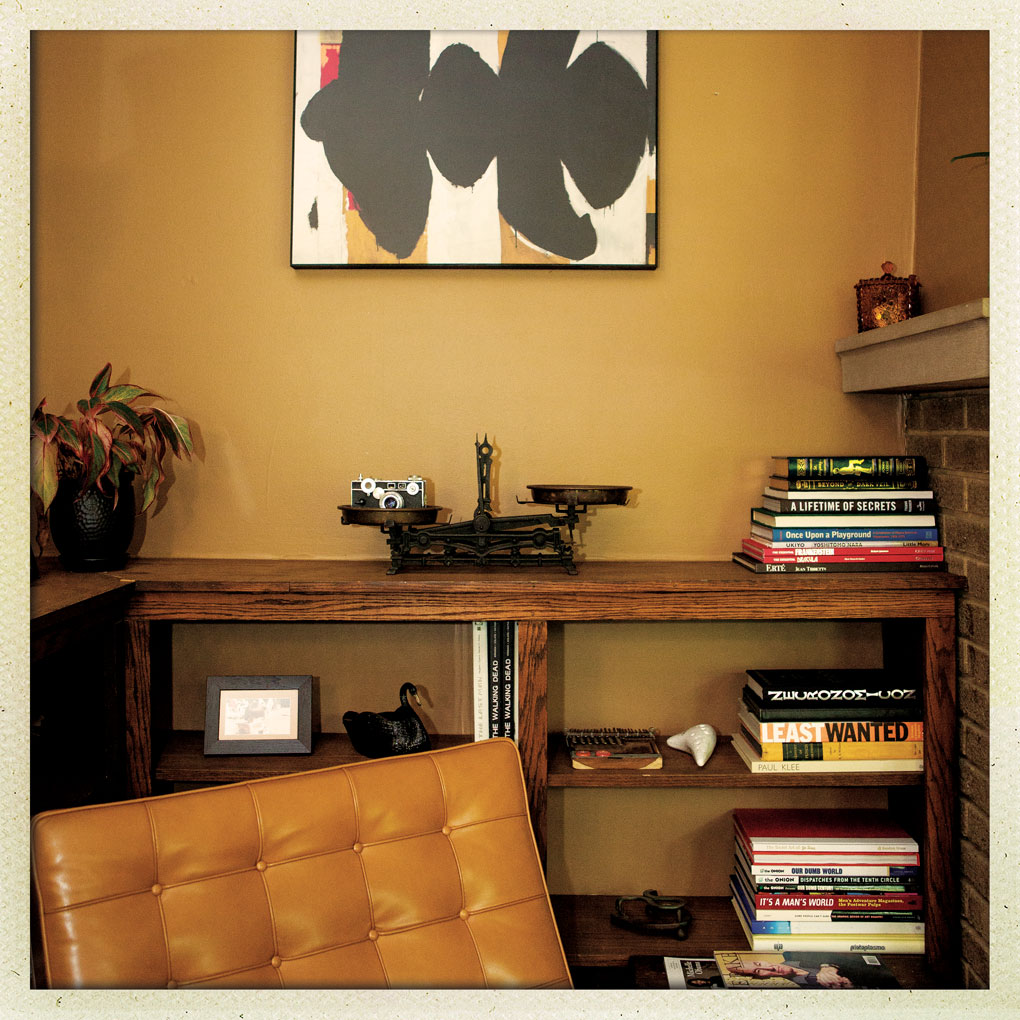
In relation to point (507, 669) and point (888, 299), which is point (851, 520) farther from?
point (507, 669)

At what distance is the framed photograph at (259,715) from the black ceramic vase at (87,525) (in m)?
0.35

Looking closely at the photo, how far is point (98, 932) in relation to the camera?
113cm

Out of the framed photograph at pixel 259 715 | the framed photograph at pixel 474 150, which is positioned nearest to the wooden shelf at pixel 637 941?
the framed photograph at pixel 259 715

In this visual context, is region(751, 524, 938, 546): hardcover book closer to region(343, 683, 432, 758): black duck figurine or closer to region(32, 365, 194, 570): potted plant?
region(343, 683, 432, 758): black duck figurine

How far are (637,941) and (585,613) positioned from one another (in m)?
0.73

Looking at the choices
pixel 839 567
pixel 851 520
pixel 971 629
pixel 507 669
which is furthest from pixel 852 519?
pixel 507 669

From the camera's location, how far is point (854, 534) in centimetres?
170

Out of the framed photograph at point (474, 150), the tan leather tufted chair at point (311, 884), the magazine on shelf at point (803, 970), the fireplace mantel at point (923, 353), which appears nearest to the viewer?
the tan leather tufted chair at point (311, 884)

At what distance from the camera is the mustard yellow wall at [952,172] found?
1634 mm

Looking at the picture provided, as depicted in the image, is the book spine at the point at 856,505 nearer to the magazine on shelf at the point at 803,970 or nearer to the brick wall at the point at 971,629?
the brick wall at the point at 971,629

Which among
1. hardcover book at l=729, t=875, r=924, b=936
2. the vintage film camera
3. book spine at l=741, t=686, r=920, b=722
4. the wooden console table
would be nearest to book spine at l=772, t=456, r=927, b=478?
the wooden console table

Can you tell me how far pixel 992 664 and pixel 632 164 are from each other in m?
1.26

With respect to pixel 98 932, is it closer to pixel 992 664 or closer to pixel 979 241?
pixel 992 664
